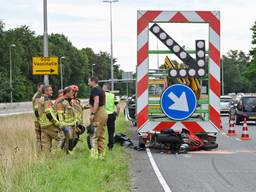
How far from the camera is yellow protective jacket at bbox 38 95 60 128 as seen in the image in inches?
535

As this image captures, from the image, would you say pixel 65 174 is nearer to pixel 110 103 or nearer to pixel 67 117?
pixel 67 117

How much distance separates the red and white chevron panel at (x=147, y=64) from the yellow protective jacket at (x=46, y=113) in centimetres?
299

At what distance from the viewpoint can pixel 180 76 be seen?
16266 millimetres

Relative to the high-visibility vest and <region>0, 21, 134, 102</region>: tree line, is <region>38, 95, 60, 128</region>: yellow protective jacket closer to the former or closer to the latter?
the high-visibility vest

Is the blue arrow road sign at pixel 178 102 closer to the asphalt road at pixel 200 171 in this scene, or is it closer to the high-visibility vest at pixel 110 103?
the asphalt road at pixel 200 171

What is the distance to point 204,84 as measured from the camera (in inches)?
663

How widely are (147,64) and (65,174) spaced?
6.47 meters

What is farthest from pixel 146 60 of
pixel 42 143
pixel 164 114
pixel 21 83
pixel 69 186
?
pixel 21 83

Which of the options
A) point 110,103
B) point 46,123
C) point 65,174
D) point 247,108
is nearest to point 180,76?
point 110,103

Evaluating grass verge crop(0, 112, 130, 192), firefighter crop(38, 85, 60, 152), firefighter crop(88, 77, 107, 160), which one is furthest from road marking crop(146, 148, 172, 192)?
firefighter crop(38, 85, 60, 152)

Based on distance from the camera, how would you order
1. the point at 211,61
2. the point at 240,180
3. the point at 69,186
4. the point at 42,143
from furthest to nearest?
the point at 211,61 → the point at 42,143 → the point at 240,180 → the point at 69,186

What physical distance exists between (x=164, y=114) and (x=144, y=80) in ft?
3.58

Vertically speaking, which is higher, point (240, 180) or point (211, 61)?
point (211, 61)

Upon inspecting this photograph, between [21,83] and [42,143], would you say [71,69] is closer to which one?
[21,83]
